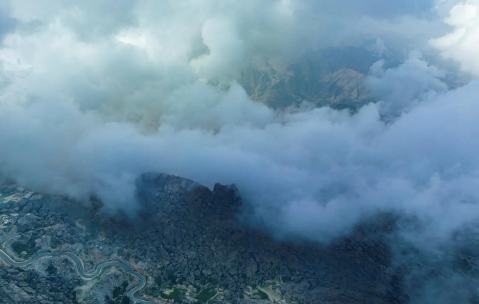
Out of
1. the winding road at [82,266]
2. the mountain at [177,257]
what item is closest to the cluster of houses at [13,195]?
the mountain at [177,257]

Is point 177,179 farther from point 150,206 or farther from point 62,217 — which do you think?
point 62,217

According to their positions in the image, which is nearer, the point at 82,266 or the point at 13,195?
the point at 82,266

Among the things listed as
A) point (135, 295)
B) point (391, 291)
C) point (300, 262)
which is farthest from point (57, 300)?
point (391, 291)

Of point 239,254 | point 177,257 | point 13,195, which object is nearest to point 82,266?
point 177,257

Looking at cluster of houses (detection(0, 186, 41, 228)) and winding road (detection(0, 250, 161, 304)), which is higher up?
cluster of houses (detection(0, 186, 41, 228))

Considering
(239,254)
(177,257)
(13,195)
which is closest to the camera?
(177,257)

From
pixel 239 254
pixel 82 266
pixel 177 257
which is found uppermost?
pixel 239 254

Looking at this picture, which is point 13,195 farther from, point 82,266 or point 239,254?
point 239,254

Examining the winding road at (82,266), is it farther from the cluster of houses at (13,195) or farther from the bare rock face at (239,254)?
the cluster of houses at (13,195)

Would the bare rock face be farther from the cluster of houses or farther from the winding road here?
the cluster of houses

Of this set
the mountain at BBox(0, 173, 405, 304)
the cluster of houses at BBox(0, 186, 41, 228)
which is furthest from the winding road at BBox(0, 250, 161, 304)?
the cluster of houses at BBox(0, 186, 41, 228)

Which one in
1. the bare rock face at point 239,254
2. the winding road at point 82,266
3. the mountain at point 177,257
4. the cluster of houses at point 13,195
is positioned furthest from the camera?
the cluster of houses at point 13,195
